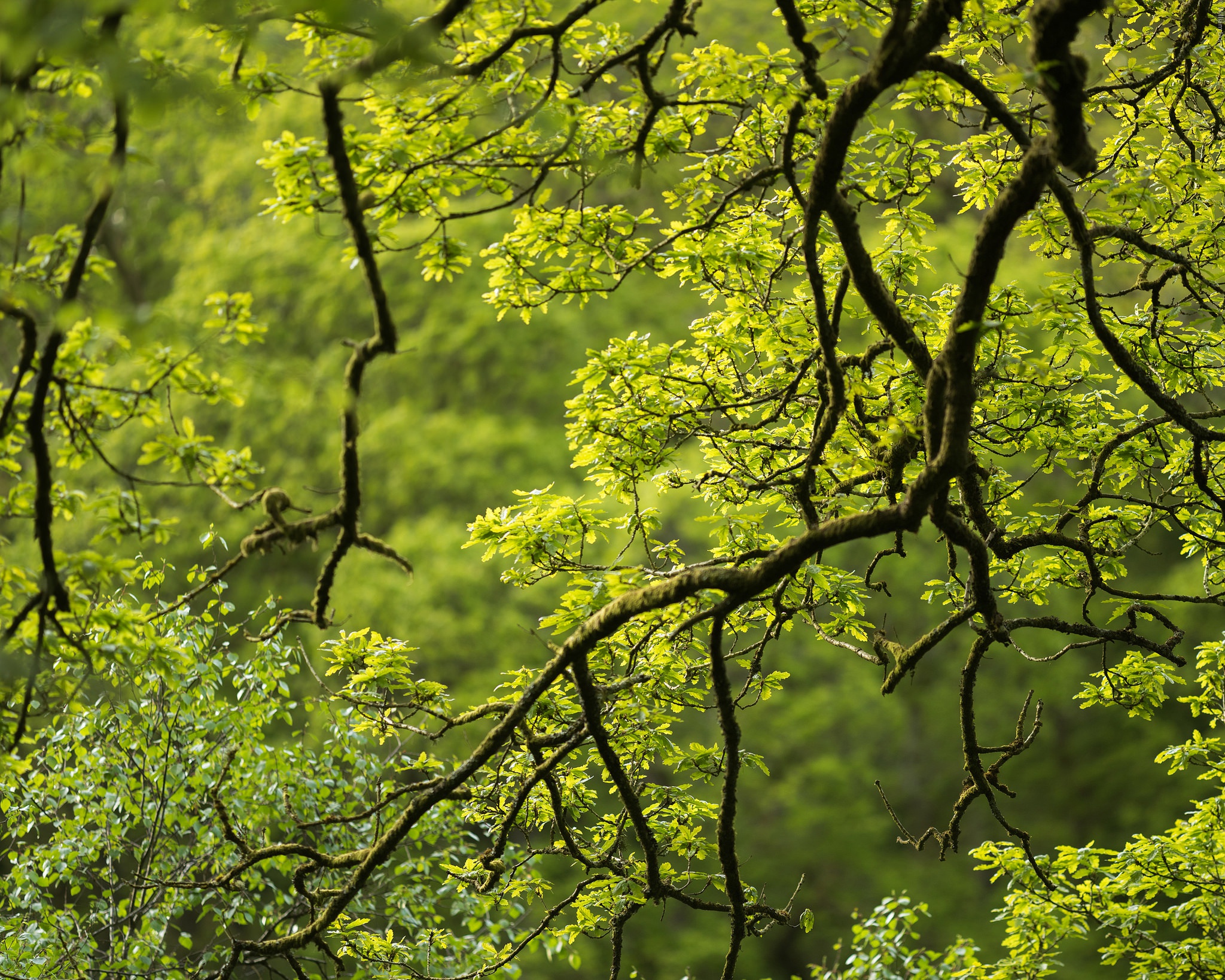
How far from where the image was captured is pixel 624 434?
454cm

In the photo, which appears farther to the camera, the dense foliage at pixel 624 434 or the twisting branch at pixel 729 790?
the twisting branch at pixel 729 790

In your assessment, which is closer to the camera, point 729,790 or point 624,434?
point 729,790

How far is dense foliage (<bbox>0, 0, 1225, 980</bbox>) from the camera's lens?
2.89 m

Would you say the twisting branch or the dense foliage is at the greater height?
the dense foliage

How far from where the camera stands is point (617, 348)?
15.2 feet

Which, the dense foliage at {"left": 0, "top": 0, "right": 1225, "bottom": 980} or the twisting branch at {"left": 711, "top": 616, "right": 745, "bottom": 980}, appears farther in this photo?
the twisting branch at {"left": 711, "top": 616, "right": 745, "bottom": 980}

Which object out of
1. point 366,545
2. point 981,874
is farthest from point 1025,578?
point 981,874

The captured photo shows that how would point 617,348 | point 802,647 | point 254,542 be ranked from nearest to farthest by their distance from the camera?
point 254,542 < point 617,348 < point 802,647

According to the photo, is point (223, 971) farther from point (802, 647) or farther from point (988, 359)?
point (802, 647)

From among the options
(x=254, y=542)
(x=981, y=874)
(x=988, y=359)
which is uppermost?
(x=981, y=874)

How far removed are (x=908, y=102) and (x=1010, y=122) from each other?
0.95 metres

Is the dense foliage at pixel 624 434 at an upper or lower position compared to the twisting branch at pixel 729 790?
upper

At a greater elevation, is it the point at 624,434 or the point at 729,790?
the point at 624,434

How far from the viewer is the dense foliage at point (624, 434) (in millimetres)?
2895
